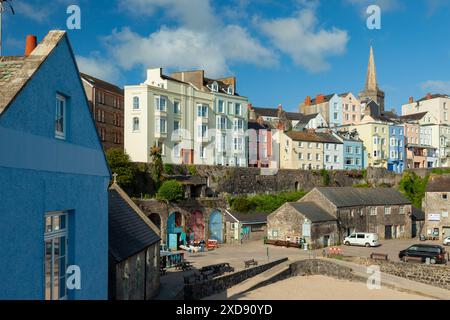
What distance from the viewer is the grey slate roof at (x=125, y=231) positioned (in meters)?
16.1

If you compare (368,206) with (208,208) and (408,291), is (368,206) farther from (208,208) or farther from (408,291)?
(408,291)

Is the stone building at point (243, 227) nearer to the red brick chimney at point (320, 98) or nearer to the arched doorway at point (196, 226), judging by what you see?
the arched doorway at point (196, 226)

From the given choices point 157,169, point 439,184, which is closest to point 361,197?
point 439,184

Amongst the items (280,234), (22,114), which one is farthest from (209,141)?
(22,114)

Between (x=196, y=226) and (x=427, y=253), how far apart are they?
21319 millimetres

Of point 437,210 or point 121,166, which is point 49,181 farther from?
point 437,210

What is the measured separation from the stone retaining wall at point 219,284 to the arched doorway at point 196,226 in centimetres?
1378

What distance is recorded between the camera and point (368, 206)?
51.6 metres

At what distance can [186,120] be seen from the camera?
5812cm

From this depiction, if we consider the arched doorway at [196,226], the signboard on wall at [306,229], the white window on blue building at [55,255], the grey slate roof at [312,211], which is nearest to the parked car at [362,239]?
the grey slate roof at [312,211]

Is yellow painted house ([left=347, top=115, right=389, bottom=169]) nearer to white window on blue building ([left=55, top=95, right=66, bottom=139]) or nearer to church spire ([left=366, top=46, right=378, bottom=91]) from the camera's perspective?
church spire ([left=366, top=46, right=378, bottom=91])

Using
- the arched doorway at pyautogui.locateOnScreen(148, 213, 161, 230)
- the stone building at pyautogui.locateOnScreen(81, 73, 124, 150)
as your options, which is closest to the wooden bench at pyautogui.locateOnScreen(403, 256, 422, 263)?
the arched doorway at pyautogui.locateOnScreen(148, 213, 161, 230)

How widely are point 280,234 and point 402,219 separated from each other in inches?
671

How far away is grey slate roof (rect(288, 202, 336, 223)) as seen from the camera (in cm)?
4470
